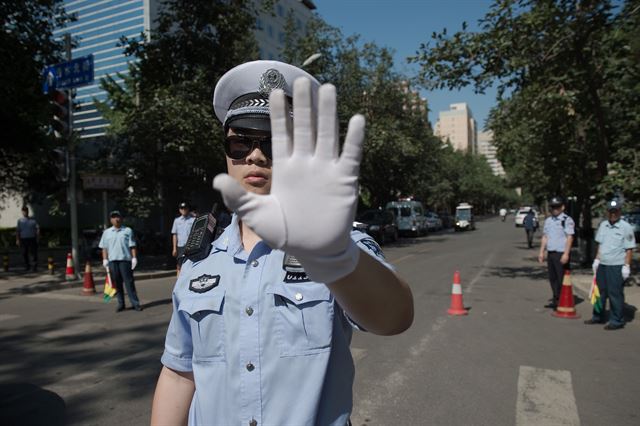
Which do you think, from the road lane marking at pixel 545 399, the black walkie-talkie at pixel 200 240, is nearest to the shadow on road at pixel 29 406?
the black walkie-talkie at pixel 200 240

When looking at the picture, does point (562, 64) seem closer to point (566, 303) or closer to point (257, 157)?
point (566, 303)

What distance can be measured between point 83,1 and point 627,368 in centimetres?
4341

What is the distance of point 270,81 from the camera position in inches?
63.1

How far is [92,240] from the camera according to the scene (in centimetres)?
1889

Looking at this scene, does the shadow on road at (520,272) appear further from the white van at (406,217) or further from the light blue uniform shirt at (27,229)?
the white van at (406,217)

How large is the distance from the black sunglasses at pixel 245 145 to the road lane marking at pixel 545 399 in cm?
355

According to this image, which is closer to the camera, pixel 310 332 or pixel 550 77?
pixel 310 332

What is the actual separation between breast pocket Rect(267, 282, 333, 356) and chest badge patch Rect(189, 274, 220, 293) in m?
0.21

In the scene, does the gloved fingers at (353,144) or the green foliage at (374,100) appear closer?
the gloved fingers at (353,144)

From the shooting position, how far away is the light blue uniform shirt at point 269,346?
4.68ft

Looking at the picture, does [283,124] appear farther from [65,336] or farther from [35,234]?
[35,234]

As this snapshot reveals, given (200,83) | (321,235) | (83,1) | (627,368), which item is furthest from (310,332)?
(83,1)

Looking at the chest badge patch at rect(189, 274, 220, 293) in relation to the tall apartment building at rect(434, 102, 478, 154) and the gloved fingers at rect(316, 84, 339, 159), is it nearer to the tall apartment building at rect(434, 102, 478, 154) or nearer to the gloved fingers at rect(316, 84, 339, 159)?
the gloved fingers at rect(316, 84, 339, 159)

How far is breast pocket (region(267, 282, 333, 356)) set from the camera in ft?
4.72
